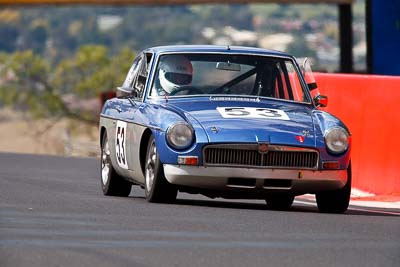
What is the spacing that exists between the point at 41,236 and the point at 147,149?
3.24m

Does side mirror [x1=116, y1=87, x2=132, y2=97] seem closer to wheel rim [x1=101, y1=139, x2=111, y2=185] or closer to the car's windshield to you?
the car's windshield

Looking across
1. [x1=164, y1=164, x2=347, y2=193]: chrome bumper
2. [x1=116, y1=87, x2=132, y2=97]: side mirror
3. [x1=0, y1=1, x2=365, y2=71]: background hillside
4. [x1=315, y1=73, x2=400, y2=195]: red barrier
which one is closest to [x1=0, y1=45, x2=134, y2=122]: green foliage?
[x1=315, y1=73, x2=400, y2=195]: red barrier

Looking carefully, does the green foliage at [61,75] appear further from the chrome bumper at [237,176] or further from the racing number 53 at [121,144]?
the chrome bumper at [237,176]

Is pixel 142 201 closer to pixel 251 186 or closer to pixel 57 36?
pixel 251 186

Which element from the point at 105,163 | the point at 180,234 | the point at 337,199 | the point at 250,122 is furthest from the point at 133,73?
the point at 180,234

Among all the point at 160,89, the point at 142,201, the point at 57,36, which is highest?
the point at 160,89

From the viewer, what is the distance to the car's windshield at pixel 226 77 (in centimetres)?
1352

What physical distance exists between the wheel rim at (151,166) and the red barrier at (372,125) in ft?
11.5

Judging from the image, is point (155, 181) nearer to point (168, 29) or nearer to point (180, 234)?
point (180, 234)

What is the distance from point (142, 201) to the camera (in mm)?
13133

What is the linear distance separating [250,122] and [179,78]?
1.34 meters

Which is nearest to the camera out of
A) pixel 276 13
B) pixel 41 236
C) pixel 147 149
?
pixel 41 236

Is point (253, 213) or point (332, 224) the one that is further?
point (253, 213)

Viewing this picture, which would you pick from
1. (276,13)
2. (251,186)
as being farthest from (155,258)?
(276,13)
